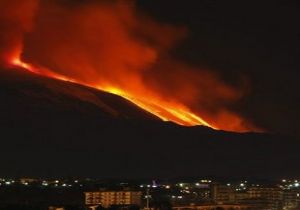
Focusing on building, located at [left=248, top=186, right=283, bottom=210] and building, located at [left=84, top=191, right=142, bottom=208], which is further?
building, located at [left=248, top=186, right=283, bottom=210]

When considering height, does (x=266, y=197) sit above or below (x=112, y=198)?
above

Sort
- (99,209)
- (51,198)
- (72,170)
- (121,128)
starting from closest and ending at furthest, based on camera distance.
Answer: (99,209) → (51,198) → (72,170) → (121,128)

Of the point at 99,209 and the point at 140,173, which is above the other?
the point at 140,173

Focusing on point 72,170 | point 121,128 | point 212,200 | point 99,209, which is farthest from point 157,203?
point 121,128

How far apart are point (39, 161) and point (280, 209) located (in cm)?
1464

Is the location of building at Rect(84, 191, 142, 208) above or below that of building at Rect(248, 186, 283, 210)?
below

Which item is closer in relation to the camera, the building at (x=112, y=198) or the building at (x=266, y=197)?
the building at (x=112, y=198)

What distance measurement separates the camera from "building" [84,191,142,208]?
27297 mm

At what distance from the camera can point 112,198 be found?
91.1ft

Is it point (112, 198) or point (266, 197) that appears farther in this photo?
point (266, 197)

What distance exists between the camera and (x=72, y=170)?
4100 centimetres

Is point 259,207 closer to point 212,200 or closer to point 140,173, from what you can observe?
point 212,200

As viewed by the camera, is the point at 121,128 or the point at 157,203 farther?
the point at 121,128

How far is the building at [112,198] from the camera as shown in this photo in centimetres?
2730
